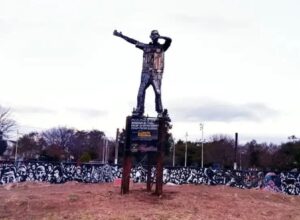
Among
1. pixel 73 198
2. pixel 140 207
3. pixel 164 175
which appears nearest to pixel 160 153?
pixel 140 207

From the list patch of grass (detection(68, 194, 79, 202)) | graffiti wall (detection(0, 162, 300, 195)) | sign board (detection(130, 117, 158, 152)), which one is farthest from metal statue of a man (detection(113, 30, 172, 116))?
graffiti wall (detection(0, 162, 300, 195))

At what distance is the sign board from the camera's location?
2061cm

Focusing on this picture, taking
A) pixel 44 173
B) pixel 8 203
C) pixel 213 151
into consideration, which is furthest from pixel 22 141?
pixel 8 203

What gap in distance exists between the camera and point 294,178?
39.7 m

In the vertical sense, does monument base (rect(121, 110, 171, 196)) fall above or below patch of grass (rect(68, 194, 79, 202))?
above

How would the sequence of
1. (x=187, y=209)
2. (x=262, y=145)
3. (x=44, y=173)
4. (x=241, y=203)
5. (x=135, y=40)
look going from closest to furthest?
(x=187, y=209), (x=241, y=203), (x=135, y=40), (x=44, y=173), (x=262, y=145)

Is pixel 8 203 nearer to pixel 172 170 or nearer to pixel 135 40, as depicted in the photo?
pixel 135 40

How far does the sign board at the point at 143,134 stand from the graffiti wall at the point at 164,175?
705 inches

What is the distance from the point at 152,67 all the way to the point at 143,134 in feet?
9.17

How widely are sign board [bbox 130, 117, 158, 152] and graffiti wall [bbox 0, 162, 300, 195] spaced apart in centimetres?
1790

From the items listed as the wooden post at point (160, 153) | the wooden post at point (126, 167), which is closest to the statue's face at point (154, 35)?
the wooden post at point (160, 153)

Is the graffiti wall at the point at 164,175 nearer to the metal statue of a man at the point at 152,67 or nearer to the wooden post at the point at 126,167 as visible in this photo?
the metal statue of a man at the point at 152,67

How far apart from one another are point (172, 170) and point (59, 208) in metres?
21.8

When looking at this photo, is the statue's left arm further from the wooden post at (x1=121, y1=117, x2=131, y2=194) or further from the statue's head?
the wooden post at (x1=121, y1=117, x2=131, y2=194)
